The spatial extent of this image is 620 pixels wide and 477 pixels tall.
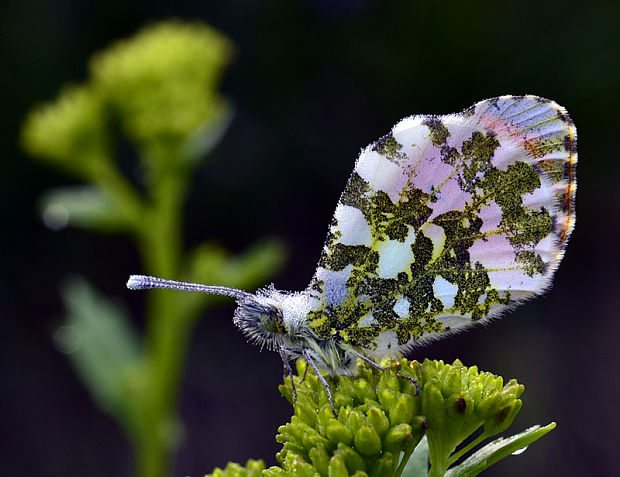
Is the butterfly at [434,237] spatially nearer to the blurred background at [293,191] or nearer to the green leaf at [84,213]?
the green leaf at [84,213]

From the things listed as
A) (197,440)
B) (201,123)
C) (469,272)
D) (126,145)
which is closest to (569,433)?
(197,440)

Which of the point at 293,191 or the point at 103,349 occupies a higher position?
the point at 293,191

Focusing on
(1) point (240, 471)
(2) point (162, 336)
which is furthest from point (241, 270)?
(1) point (240, 471)

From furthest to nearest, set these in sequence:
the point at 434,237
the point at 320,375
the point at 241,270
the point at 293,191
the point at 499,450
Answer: the point at 293,191
the point at 241,270
the point at 434,237
the point at 320,375
the point at 499,450

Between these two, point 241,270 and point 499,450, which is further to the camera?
point 241,270

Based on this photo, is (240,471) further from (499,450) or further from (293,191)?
(293,191)

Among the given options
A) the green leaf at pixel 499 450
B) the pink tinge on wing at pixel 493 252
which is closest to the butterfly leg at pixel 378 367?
the green leaf at pixel 499 450

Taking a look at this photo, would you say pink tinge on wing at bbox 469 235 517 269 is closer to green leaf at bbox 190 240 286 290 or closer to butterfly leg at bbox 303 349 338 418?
butterfly leg at bbox 303 349 338 418
